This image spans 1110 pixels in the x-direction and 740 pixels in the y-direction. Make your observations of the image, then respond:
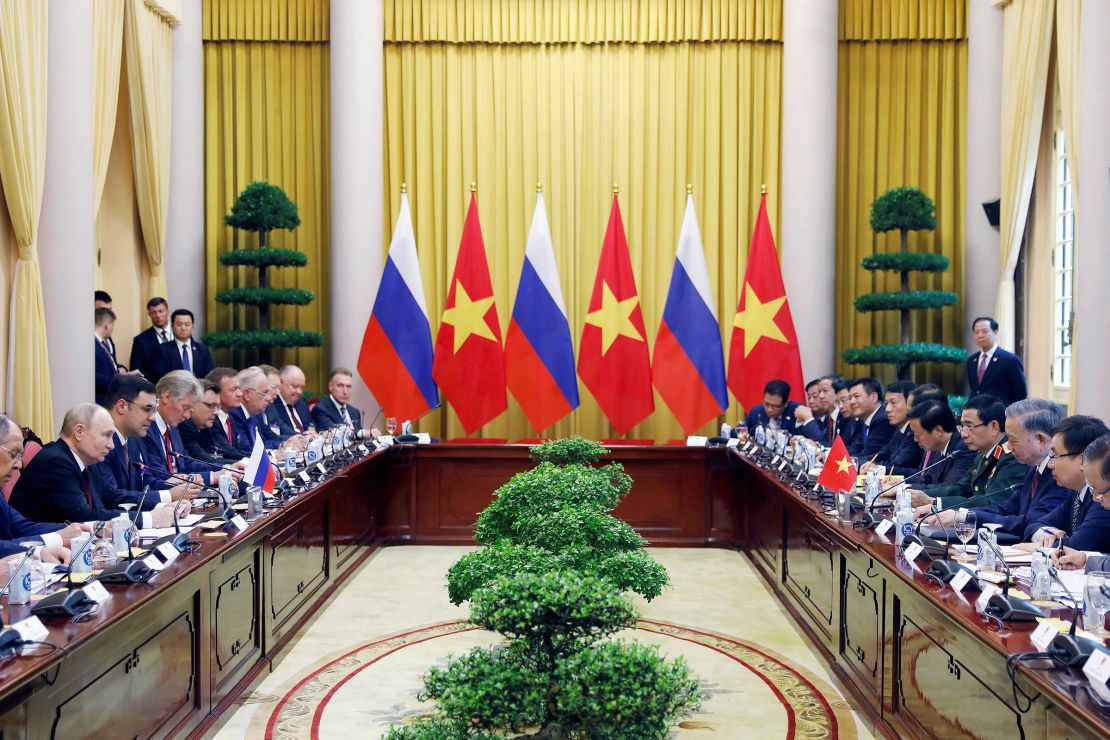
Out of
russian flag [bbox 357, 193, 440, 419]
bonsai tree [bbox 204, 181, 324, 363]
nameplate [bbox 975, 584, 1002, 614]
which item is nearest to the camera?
nameplate [bbox 975, 584, 1002, 614]

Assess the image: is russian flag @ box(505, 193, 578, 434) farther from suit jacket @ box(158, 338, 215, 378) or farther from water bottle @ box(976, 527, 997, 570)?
water bottle @ box(976, 527, 997, 570)

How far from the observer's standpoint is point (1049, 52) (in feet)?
25.1

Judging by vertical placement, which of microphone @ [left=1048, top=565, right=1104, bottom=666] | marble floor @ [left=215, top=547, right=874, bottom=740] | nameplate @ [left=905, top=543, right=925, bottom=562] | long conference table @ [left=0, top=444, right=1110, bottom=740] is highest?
microphone @ [left=1048, top=565, right=1104, bottom=666]

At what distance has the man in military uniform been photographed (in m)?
4.30

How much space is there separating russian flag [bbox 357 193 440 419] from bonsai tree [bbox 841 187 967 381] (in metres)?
3.39

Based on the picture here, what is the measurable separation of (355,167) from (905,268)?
448 centimetres

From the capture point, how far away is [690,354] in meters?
7.73

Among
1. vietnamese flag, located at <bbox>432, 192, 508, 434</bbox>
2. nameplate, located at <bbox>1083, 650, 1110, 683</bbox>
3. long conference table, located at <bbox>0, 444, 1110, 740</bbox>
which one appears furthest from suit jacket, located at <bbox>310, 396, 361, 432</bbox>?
nameplate, located at <bbox>1083, 650, 1110, 683</bbox>

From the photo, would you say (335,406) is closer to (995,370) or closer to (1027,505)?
(995,370)

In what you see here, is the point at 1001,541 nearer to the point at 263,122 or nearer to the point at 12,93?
the point at 12,93

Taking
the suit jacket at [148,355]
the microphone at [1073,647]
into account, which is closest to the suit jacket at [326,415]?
the suit jacket at [148,355]

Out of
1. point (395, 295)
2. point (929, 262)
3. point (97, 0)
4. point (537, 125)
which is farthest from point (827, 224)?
point (97, 0)

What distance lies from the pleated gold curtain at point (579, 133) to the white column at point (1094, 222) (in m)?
2.96

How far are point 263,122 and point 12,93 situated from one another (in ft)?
11.8
